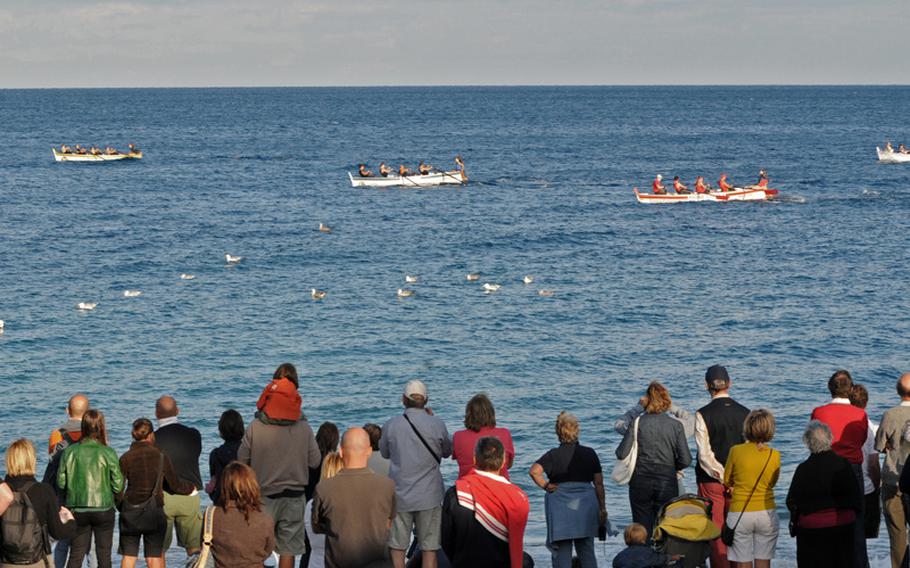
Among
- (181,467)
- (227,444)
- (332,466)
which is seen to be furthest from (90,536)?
(332,466)

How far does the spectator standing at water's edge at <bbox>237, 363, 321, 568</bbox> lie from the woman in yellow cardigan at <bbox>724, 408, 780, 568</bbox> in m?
3.32

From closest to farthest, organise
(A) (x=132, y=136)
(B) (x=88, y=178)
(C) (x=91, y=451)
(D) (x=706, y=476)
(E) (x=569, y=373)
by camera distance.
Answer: (C) (x=91, y=451)
(D) (x=706, y=476)
(E) (x=569, y=373)
(B) (x=88, y=178)
(A) (x=132, y=136)

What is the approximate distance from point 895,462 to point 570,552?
2728 mm

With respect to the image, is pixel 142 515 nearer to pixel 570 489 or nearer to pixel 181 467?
pixel 181 467

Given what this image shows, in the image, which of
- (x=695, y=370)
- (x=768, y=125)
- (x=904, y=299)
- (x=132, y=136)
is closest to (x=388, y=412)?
(x=695, y=370)

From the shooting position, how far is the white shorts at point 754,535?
9367mm

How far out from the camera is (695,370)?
30312 millimetres

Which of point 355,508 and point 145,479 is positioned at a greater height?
point 355,508

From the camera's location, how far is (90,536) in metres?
9.86

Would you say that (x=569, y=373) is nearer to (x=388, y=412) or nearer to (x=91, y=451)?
(x=388, y=412)

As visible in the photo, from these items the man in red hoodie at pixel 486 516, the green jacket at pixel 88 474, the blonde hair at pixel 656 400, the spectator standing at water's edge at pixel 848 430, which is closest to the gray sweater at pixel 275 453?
the green jacket at pixel 88 474

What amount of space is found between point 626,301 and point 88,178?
56.5m

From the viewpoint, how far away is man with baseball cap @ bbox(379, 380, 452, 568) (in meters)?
9.63

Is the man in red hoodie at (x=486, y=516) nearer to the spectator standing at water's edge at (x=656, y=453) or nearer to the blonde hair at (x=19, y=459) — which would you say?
the spectator standing at water's edge at (x=656, y=453)
